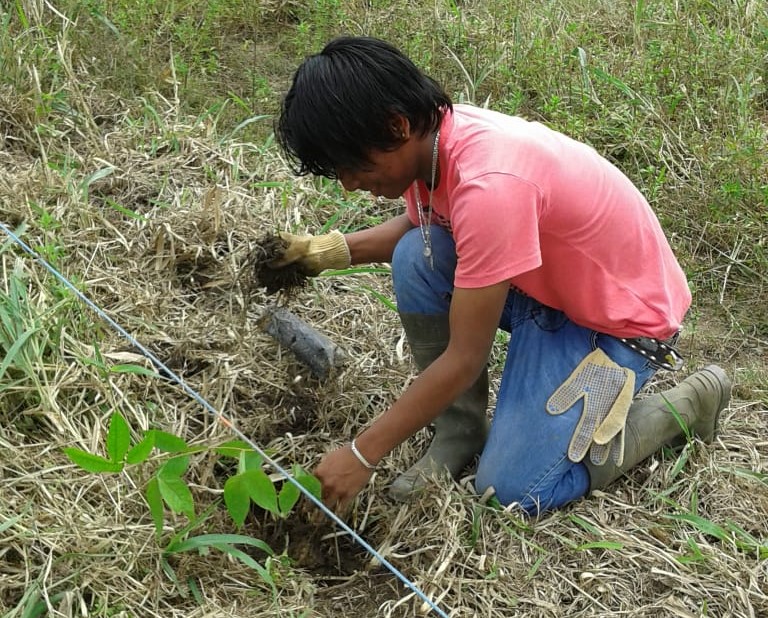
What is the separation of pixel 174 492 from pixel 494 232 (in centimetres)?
68

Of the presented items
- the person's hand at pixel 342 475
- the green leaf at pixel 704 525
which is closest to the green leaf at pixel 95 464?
the person's hand at pixel 342 475

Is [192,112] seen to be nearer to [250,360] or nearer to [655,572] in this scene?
[250,360]

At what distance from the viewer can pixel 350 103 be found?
162 cm

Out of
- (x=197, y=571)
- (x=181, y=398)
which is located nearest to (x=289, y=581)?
(x=197, y=571)

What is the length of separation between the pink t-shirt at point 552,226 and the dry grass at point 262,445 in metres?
0.41

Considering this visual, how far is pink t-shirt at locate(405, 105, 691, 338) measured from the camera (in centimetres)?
165

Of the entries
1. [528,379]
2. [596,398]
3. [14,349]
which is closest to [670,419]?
[596,398]

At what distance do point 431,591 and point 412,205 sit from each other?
772 mm

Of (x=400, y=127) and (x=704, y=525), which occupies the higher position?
(x=400, y=127)

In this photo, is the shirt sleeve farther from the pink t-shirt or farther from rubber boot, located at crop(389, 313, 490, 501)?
rubber boot, located at crop(389, 313, 490, 501)

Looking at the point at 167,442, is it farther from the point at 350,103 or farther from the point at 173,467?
the point at 350,103

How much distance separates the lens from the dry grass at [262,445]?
5.69 feet

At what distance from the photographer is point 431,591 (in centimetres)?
177

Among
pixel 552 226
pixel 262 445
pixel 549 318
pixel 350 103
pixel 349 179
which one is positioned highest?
pixel 350 103
